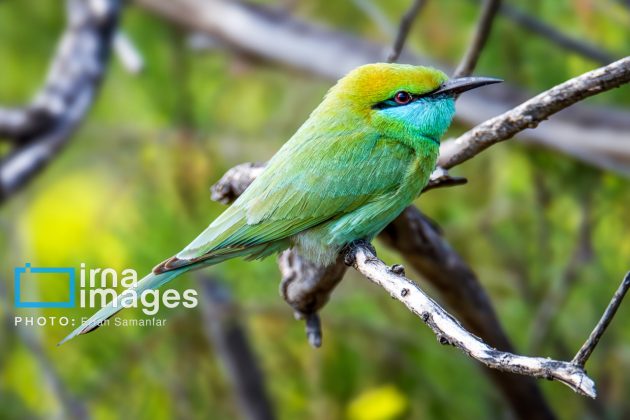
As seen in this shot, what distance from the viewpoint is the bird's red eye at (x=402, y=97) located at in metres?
1.88

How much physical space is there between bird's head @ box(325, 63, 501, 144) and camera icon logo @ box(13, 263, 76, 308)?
1783 millimetres

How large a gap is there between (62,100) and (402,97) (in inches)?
52.4

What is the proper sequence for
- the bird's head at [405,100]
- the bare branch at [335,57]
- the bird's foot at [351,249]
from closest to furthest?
the bird's foot at [351,249], the bird's head at [405,100], the bare branch at [335,57]

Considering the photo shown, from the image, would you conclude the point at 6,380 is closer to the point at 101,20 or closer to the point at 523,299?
the point at 101,20

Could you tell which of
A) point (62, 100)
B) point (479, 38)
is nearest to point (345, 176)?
point (479, 38)

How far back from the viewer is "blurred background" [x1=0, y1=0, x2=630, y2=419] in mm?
3229

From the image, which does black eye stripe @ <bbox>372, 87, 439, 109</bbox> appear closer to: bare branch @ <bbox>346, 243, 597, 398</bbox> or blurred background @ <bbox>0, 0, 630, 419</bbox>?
bare branch @ <bbox>346, 243, 597, 398</bbox>

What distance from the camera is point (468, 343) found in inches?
46.3

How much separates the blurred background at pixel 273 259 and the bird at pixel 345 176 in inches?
48.3

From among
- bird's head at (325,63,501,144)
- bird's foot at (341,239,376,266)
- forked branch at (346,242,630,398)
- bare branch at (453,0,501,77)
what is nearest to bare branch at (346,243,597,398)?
forked branch at (346,242,630,398)

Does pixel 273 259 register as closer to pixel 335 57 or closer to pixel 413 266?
pixel 335 57

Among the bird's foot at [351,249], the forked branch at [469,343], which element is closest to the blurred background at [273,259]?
the bird's foot at [351,249]

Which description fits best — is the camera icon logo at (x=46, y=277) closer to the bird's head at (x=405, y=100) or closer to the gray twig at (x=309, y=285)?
the gray twig at (x=309, y=285)

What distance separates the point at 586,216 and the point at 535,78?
54 cm
